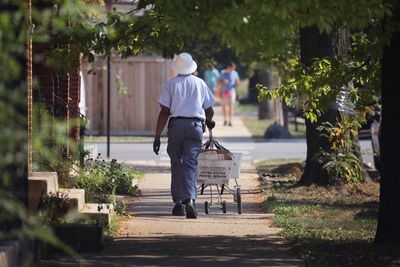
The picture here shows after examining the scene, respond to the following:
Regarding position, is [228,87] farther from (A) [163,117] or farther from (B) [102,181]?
(B) [102,181]

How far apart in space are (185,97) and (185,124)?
320 mm

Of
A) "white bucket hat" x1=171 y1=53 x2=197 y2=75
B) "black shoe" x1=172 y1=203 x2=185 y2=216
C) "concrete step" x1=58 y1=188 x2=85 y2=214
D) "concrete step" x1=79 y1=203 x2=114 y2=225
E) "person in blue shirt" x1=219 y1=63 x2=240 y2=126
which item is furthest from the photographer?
"person in blue shirt" x1=219 y1=63 x2=240 y2=126

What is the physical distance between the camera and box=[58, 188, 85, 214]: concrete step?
10.2 metres

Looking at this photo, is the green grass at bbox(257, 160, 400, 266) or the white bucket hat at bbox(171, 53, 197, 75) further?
the white bucket hat at bbox(171, 53, 197, 75)

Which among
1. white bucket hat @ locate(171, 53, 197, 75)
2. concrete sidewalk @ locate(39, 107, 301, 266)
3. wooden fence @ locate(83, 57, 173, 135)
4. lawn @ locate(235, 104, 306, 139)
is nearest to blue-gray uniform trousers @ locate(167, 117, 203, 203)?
concrete sidewalk @ locate(39, 107, 301, 266)

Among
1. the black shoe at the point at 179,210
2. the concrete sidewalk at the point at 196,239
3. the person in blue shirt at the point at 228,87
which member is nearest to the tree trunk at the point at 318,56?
the concrete sidewalk at the point at 196,239

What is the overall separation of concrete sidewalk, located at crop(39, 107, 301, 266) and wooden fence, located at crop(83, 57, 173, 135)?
13692 millimetres

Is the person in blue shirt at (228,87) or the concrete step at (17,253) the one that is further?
the person in blue shirt at (228,87)

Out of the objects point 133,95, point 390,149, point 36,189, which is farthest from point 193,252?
point 133,95

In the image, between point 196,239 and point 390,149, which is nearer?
point 390,149

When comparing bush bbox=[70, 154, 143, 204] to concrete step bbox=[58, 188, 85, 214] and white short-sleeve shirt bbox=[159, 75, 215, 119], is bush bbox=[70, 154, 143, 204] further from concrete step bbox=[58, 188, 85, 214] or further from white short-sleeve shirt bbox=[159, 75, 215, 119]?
white short-sleeve shirt bbox=[159, 75, 215, 119]

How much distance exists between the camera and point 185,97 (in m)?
11.9

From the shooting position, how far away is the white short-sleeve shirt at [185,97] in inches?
469

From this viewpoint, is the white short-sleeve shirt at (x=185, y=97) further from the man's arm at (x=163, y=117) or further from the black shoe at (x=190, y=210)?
the black shoe at (x=190, y=210)
